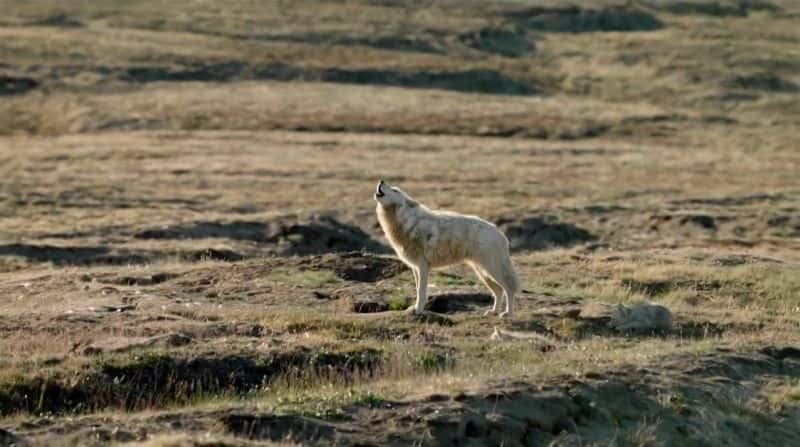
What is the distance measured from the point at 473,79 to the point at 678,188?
115ft

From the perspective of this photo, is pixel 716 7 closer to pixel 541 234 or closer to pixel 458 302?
pixel 541 234

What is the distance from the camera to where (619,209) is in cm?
3959

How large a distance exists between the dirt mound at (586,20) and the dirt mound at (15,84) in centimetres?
4713

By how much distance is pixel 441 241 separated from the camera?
18141 millimetres

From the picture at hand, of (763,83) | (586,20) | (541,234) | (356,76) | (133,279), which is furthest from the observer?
(586,20)

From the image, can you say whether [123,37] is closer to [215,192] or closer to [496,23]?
[496,23]

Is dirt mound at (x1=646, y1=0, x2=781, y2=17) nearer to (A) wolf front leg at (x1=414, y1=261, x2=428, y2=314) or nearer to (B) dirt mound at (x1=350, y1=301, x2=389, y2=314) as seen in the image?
(B) dirt mound at (x1=350, y1=301, x2=389, y2=314)

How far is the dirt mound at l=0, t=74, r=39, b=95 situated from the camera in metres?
69.2

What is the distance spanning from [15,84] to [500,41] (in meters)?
40.2

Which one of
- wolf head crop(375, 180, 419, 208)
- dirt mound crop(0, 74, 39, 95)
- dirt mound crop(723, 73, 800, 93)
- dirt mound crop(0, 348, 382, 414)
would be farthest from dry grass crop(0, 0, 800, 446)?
wolf head crop(375, 180, 419, 208)

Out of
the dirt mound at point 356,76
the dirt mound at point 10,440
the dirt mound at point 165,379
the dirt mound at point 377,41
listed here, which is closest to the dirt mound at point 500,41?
the dirt mound at point 377,41

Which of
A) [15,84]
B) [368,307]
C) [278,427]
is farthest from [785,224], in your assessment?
[15,84]

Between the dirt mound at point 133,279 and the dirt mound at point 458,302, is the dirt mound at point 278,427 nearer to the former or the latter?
the dirt mound at point 458,302

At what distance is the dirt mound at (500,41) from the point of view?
9700 centimetres
